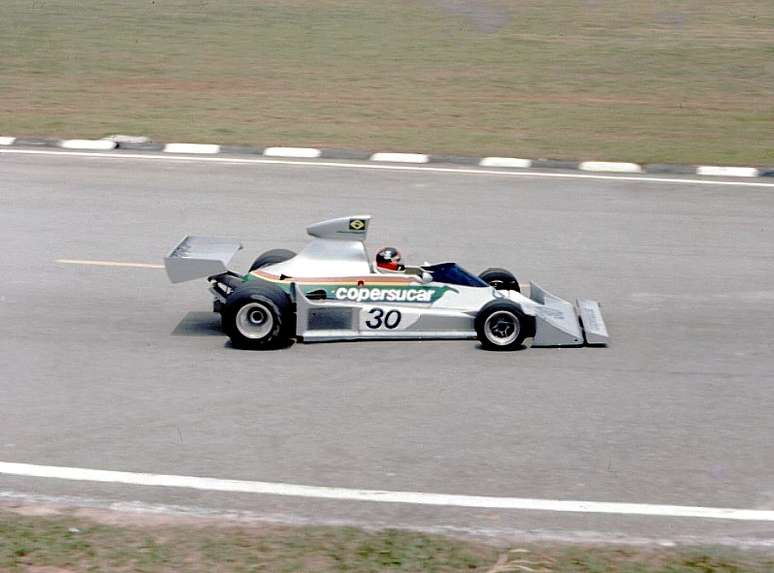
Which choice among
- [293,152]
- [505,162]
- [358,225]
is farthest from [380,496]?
[293,152]

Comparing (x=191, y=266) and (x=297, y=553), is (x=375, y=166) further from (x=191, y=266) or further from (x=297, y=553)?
(x=297, y=553)

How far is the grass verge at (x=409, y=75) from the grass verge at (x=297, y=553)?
12.9 meters

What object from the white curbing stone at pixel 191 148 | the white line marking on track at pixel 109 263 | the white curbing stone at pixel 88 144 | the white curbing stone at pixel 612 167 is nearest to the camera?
the white line marking on track at pixel 109 263

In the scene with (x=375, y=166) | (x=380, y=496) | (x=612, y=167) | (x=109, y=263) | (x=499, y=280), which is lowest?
(x=380, y=496)

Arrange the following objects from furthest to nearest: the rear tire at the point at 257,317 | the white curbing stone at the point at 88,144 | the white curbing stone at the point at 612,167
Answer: the white curbing stone at the point at 88,144 < the white curbing stone at the point at 612,167 < the rear tire at the point at 257,317

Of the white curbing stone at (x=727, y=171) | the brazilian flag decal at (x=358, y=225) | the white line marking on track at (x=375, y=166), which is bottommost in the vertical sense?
the brazilian flag decal at (x=358, y=225)

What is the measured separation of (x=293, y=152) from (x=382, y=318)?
8.96 meters

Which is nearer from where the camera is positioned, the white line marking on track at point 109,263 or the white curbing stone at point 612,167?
the white line marking on track at point 109,263

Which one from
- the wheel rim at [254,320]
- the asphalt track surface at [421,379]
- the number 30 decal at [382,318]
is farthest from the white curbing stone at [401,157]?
the wheel rim at [254,320]

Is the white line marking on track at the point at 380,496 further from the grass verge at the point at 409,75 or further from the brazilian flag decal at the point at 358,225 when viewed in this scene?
the grass verge at the point at 409,75

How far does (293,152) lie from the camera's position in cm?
1873

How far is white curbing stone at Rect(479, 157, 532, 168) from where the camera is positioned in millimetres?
18250

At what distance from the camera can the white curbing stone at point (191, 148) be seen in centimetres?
1889

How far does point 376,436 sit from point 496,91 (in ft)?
53.5
